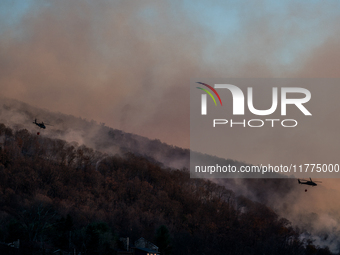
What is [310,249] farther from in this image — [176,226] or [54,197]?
[54,197]

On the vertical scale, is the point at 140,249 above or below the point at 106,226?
below

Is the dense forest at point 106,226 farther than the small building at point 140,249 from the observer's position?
No

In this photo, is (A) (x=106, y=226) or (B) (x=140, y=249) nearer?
(A) (x=106, y=226)

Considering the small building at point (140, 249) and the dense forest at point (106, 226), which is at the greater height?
the dense forest at point (106, 226)

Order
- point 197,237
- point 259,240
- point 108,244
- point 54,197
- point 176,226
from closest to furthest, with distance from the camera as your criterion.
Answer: point 108,244
point 197,237
point 259,240
point 176,226
point 54,197

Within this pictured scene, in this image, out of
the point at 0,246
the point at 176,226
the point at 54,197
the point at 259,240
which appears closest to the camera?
the point at 0,246

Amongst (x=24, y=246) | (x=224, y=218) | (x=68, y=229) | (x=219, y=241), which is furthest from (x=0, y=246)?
(x=224, y=218)

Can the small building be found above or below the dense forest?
below

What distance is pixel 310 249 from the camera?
16012 cm

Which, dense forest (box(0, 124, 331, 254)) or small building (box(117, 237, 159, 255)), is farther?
small building (box(117, 237, 159, 255))

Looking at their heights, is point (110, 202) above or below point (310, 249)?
above

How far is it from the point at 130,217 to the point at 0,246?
75.3 m

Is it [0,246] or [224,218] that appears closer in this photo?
[0,246]

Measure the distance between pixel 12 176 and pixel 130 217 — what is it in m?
64.0
